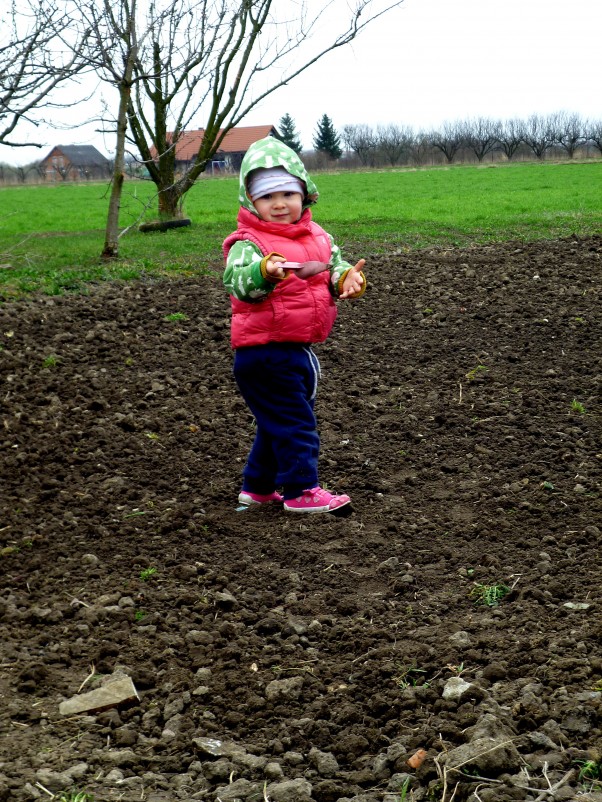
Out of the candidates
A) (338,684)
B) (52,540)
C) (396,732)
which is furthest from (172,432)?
(396,732)

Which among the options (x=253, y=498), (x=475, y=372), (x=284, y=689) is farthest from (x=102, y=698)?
(x=475, y=372)

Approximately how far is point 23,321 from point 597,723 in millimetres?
6068

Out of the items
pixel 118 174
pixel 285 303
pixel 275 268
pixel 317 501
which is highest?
pixel 118 174

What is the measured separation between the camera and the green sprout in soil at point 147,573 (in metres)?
4.07

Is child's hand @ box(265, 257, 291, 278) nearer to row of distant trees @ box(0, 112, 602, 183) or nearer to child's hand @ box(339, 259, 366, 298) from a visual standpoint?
child's hand @ box(339, 259, 366, 298)

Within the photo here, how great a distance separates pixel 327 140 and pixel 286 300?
66.3m

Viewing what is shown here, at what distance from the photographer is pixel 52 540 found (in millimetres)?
4500

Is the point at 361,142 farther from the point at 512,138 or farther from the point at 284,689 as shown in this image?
the point at 284,689

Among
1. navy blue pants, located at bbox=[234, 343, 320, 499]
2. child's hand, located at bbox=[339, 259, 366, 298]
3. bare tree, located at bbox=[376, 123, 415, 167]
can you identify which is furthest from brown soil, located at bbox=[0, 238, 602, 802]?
bare tree, located at bbox=[376, 123, 415, 167]

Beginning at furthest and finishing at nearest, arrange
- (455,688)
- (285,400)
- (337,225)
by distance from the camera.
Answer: (337,225) < (285,400) < (455,688)

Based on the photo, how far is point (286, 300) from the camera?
14.4 ft

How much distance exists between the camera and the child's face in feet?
14.5

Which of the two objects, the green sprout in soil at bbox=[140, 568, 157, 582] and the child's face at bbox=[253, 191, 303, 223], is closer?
the green sprout in soil at bbox=[140, 568, 157, 582]

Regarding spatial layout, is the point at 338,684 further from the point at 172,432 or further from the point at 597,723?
the point at 172,432
